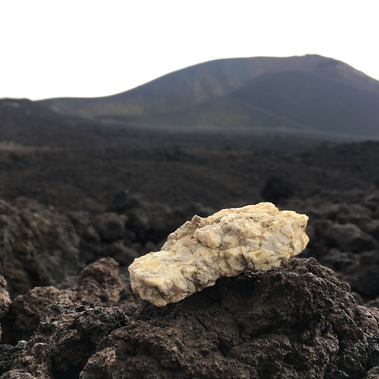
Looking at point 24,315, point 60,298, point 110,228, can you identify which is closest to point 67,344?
point 24,315

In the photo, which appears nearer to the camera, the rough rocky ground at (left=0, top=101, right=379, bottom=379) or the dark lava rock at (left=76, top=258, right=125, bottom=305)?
the rough rocky ground at (left=0, top=101, right=379, bottom=379)

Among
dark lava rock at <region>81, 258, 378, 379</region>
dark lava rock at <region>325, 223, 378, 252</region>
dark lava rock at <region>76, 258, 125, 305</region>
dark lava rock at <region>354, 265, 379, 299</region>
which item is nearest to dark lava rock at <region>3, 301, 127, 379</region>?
dark lava rock at <region>81, 258, 378, 379</region>

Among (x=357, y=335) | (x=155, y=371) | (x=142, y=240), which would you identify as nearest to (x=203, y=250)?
(x=155, y=371)

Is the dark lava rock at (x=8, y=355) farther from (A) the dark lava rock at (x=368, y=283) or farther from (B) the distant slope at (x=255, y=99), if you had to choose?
(B) the distant slope at (x=255, y=99)

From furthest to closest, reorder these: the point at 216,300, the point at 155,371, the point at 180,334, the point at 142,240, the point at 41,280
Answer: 1. the point at 142,240
2. the point at 41,280
3. the point at 216,300
4. the point at 180,334
5. the point at 155,371

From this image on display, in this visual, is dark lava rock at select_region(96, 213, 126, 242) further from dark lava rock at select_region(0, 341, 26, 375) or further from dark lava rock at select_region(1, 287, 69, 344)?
dark lava rock at select_region(0, 341, 26, 375)

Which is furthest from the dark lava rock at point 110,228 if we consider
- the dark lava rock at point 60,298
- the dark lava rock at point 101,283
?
the dark lava rock at point 60,298

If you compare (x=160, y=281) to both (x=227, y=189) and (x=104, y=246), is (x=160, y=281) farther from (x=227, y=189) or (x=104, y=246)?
(x=227, y=189)
